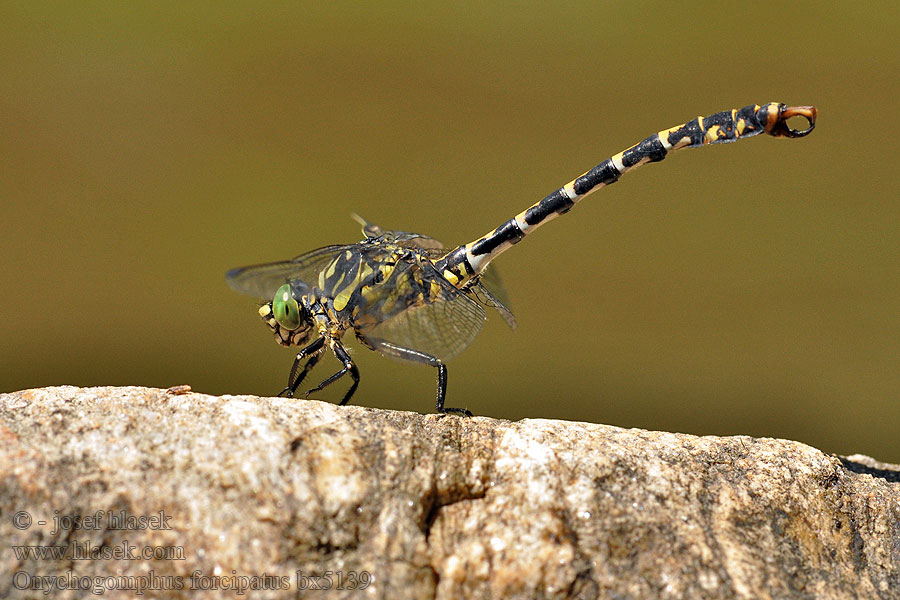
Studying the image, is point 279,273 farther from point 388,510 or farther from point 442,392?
point 388,510

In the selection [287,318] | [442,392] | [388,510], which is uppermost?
[287,318]

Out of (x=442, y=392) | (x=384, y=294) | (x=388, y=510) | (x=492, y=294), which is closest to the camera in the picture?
(x=388, y=510)

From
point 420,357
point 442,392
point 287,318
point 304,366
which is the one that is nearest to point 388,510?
point 442,392

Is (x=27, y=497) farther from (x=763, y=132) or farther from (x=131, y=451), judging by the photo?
(x=763, y=132)

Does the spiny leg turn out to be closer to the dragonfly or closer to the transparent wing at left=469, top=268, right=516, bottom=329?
the dragonfly

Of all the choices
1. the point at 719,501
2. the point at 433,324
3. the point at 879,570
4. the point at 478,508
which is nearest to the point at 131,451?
the point at 478,508

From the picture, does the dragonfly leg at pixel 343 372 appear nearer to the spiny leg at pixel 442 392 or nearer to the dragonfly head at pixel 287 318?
the dragonfly head at pixel 287 318

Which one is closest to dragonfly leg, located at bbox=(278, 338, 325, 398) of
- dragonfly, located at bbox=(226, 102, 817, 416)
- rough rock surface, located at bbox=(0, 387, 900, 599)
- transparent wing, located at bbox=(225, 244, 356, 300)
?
dragonfly, located at bbox=(226, 102, 817, 416)
